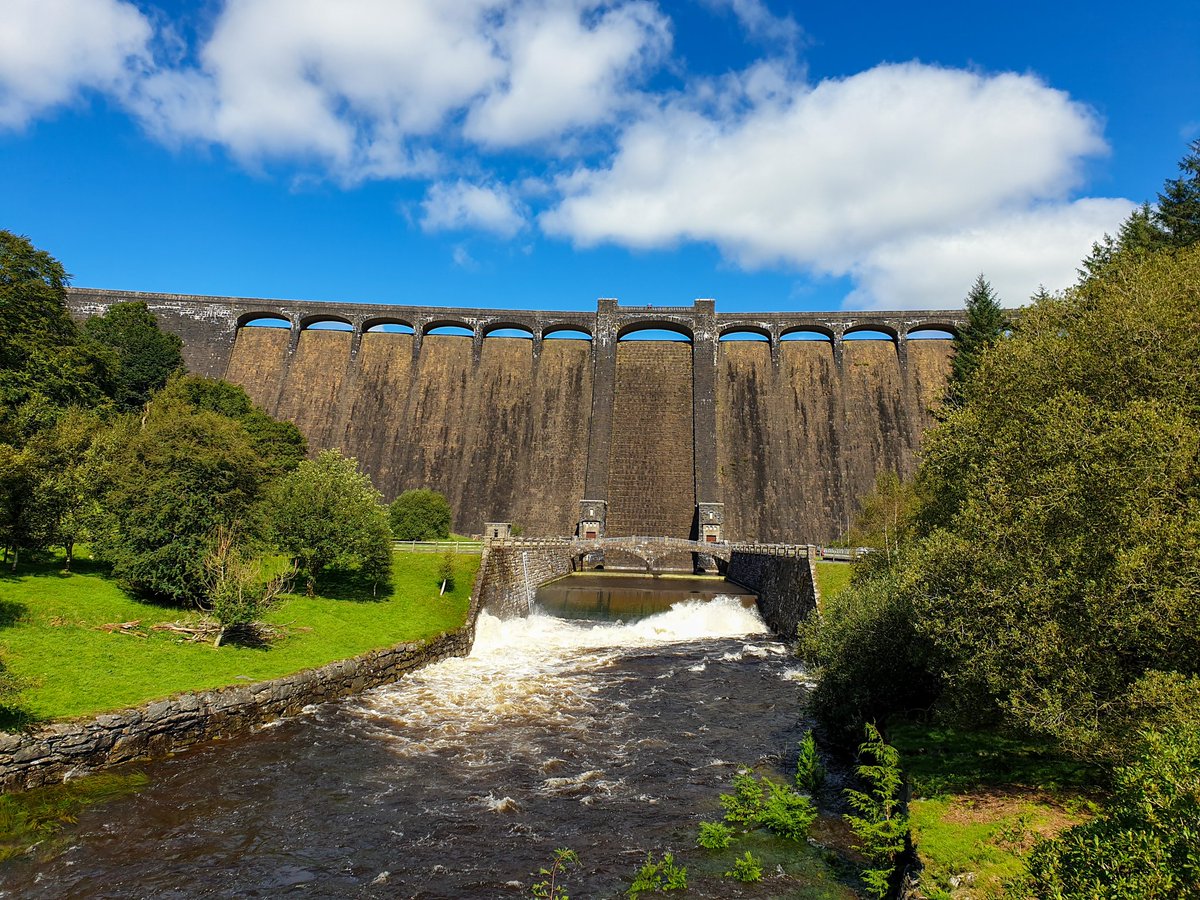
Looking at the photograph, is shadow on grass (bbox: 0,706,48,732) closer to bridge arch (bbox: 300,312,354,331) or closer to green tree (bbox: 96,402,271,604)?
green tree (bbox: 96,402,271,604)

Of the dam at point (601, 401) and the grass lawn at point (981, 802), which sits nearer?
the grass lawn at point (981, 802)

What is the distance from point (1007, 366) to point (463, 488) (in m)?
50.5

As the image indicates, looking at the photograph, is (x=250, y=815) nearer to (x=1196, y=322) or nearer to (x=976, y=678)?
(x=976, y=678)

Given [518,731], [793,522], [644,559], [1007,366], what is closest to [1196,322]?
[1007,366]

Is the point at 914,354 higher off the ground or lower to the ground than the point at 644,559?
higher

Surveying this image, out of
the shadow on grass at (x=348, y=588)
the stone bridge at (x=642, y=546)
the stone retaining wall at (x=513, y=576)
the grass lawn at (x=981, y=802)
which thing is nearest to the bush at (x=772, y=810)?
the grass lawn at (x=981, y=802)

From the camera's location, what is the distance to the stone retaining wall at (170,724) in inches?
530

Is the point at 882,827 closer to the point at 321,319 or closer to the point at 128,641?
the point at 128,641

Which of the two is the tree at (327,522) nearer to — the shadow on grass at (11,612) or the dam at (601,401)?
the shadow on grass at (11,612)

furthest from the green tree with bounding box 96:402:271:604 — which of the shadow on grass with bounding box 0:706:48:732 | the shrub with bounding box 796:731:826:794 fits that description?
the shrub with bounding box 796:731:826:794

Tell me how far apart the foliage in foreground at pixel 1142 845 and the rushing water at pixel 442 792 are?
6.61 meters

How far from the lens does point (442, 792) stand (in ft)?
50.1

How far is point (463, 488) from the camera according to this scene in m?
62.4

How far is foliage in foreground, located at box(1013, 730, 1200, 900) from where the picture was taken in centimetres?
651
